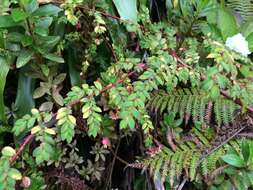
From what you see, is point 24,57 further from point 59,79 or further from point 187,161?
point 187,161

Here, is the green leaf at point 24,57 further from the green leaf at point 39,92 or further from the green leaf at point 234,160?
the green leaf at point 234,160

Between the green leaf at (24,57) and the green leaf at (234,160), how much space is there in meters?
0.67

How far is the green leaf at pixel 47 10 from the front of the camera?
3.90 ft

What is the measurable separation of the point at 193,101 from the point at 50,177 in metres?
0.54

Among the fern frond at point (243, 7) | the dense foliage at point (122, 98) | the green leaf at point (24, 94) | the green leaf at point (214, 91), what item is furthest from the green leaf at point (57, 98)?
the fern frond at point (243, 7)

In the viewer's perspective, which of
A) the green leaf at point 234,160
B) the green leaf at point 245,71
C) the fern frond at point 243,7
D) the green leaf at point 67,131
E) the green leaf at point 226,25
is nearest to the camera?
the green leaf at point 67,131

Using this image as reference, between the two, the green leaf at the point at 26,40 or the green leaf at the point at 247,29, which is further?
the green leaf at the point at 247,29

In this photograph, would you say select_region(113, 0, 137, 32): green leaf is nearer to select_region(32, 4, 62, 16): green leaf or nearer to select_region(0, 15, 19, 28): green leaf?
select_region(32, 4, 62, 16): green leaf

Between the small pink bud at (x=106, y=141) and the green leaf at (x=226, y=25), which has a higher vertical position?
the green leaf at (x=226, y=25)

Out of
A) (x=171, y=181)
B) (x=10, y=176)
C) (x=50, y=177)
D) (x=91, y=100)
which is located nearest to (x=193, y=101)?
(x=171, y=181)

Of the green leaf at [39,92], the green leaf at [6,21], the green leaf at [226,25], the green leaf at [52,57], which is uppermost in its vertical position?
the green leaf at [6,21]

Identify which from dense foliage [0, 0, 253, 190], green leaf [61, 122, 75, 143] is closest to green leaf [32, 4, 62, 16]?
dense foliage [0, 0, 253, 190]

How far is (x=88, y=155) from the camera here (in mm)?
1460

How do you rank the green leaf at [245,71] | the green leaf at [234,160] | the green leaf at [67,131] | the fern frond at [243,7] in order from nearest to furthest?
the green leaf at [67,131], the green leaf at [234,160], the green leaf at [245,71], the fern frond at [243,7]
